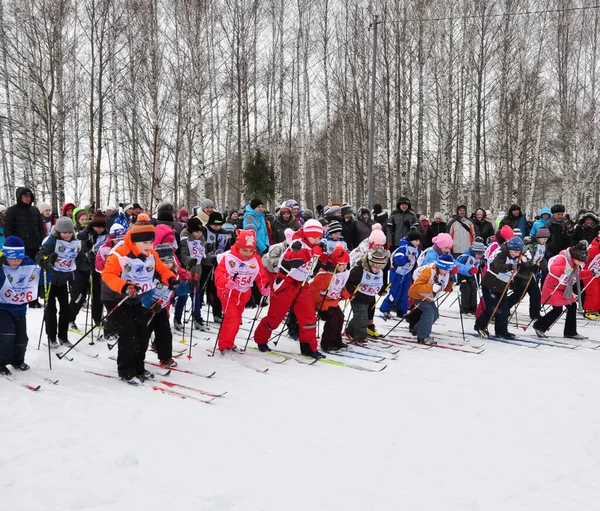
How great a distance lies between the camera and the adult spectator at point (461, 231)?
10.4 metres

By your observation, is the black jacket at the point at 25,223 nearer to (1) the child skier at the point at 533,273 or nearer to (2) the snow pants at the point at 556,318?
(1) the child skier at the point at 533,273

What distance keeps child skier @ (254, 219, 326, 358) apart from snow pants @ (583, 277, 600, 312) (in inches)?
212

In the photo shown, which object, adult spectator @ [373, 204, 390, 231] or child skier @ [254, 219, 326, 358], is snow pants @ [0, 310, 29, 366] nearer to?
child skier @ [254, 219, 326, 358]

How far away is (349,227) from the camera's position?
366 inches

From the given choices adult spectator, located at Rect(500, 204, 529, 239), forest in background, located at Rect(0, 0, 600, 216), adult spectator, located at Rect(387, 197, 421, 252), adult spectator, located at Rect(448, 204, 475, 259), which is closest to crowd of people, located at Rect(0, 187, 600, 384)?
adult spectator, located at Rect(387, 197, 421, 252)

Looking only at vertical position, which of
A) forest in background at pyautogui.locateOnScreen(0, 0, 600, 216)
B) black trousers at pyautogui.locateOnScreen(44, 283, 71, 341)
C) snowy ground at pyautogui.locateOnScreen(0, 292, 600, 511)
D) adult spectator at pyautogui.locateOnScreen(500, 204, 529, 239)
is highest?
forest in background at pyautogui.locateOnScreen(0, 0, 600, 216)

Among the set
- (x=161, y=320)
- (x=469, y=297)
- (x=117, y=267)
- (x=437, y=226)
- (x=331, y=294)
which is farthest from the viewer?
(x=437, y=226)

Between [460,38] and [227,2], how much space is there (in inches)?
329

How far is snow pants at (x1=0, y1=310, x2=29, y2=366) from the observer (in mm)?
4828

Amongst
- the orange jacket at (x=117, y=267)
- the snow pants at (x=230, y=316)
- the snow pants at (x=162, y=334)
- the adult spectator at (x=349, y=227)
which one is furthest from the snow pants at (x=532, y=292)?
the orange jacket at (x=117, y=267)

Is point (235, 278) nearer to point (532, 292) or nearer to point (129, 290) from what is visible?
point (129, 290)

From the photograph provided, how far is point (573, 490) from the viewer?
306cm

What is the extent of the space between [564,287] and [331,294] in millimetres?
3379

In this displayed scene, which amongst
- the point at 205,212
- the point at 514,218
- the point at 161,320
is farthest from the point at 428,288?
the point at 514,218
